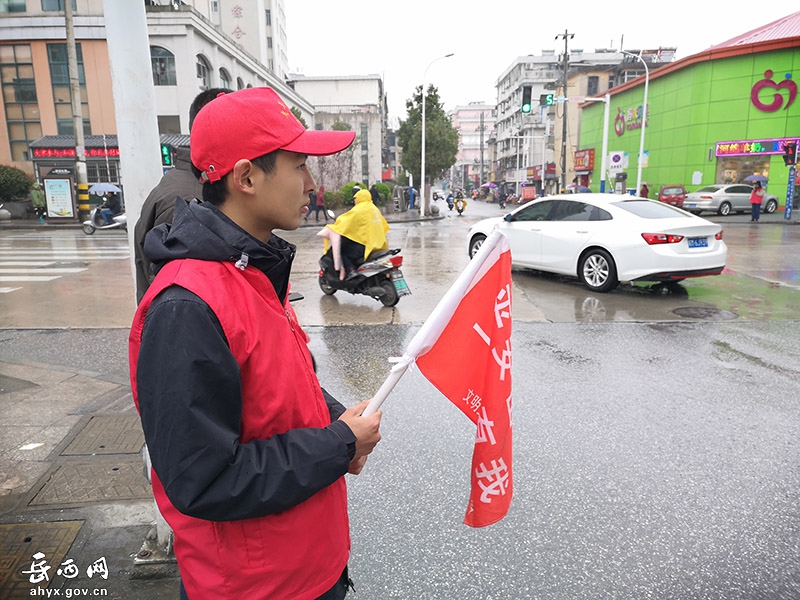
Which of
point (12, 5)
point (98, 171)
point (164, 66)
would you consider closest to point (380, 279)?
point (164, 66)

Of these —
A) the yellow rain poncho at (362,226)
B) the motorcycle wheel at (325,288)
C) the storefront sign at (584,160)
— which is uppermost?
the storefront sign at (584,160)

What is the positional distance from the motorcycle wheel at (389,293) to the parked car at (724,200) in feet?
86.6

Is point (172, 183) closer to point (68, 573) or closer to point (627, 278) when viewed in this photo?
point (68, 573)

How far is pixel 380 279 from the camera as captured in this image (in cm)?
827

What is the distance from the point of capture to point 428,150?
38344mm

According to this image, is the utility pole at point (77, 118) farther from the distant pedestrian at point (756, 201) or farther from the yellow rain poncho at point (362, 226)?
the distant pedestrian at point (756, 201)

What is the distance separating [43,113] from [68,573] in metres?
38.9

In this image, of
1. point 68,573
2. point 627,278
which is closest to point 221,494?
point 68,573

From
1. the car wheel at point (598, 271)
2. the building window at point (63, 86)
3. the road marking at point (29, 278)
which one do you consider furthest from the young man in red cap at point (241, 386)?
the building window at point (63, 86)

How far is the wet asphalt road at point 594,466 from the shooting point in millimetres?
2643

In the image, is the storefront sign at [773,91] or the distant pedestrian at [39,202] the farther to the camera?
the storefront sign at [773,91]

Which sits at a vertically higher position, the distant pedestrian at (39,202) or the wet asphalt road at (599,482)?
the distant pedestrian at (39,202)

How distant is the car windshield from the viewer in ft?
30.2

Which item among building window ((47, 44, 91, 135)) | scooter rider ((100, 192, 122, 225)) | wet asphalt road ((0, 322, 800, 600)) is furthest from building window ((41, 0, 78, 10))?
wet asphalt road ((0, 322, 800, 600))
